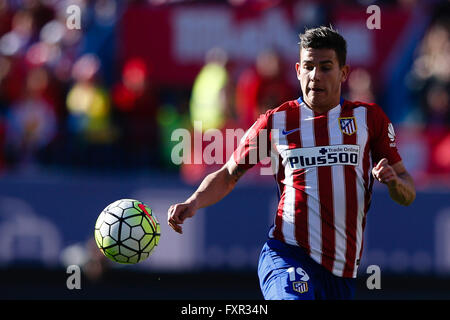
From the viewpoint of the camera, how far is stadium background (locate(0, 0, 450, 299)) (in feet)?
36.2

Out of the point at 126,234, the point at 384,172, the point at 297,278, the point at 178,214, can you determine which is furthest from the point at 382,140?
the point at 126,234

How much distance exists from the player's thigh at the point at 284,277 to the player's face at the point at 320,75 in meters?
1.09

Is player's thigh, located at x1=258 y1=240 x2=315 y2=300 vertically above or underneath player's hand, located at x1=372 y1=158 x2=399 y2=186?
underneath

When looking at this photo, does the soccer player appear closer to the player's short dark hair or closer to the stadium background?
the player's short dark hair

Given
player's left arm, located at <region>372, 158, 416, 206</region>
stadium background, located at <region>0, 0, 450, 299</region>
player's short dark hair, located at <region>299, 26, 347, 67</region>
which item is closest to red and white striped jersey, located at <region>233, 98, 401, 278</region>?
player's left arm, located at <region>372, 158, 416, 206</region>

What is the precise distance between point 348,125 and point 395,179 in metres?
0.62

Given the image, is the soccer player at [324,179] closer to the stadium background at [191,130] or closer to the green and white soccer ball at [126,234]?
the green and white soccer ball at [126,234]

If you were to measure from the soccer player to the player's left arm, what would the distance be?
11 mm

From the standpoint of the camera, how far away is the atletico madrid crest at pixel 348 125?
5.64m

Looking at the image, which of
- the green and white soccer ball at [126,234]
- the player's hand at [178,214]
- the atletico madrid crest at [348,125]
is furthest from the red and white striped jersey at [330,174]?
the green and white soccer ball at [126,234]

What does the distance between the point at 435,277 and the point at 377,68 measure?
364 centimetres

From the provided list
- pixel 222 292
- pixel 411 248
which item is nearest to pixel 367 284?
pixel 411 248

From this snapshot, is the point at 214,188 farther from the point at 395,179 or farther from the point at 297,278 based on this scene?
the point at 395,179

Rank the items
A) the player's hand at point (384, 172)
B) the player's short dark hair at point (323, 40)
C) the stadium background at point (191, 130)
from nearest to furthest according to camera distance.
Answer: the player's hand at point (384, 172) < the player's short dark hair at point (323, 40) < the stadium background at point (191, 130)
